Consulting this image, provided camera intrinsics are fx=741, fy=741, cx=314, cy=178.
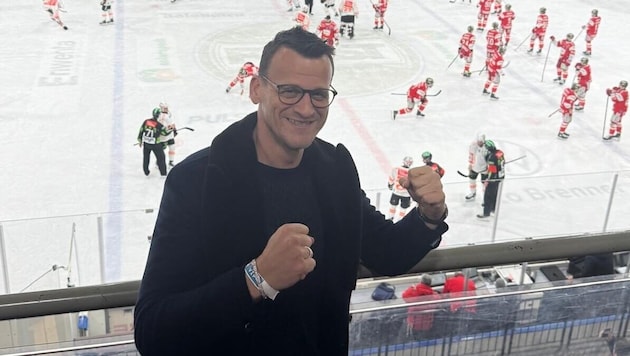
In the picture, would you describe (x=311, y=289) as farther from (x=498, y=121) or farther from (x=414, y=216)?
(x=498, y=121)

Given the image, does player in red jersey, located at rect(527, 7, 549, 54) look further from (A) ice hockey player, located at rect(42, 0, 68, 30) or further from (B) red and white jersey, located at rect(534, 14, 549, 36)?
(A) ice hockey player, located at rect(42, 0, 68, 30)

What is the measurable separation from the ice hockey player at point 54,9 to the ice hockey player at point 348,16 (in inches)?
224

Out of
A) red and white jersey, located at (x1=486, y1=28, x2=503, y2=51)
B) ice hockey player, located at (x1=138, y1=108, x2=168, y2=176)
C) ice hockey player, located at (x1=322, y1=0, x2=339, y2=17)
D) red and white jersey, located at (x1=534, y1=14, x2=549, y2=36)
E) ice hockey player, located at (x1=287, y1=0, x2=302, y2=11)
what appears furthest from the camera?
ice hockey player, located at (x1=287, y1=0, x2=302, y2=11)

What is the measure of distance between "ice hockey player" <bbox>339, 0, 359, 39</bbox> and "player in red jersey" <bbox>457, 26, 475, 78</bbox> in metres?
3.13

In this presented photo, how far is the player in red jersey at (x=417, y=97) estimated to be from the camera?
1043cm

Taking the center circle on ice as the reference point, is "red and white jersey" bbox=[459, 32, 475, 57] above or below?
above

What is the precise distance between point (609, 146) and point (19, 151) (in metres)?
7.79

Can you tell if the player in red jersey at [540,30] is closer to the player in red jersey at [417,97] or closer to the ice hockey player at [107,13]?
the player in red jersey at [417,97]

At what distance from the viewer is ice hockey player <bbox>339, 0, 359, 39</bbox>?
15.1 m

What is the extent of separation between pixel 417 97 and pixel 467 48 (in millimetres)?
2677

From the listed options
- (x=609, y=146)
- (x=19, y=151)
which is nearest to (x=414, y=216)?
(x=19, y=151)

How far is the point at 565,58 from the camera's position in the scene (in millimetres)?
12578

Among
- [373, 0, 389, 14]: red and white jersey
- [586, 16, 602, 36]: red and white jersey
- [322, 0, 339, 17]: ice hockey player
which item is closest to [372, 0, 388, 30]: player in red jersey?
[373, 0, 389, 14]: red and white jersey

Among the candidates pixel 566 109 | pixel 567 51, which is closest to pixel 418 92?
pixel 566 109
